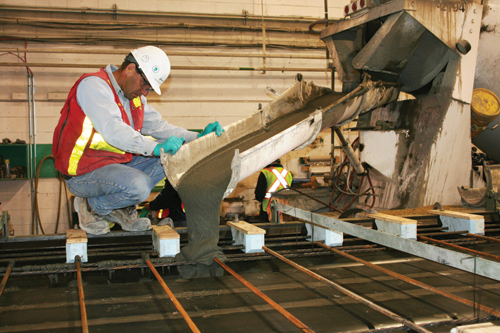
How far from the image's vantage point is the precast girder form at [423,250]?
1884 millimetres

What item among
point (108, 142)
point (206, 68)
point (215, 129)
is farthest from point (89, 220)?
point (206, 68)

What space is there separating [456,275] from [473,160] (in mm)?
2522

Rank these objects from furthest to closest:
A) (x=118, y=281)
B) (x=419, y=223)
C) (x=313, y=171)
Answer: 1. (x=313, y=171)
2. (x=419, y=223)
3. (x=118, y=281)

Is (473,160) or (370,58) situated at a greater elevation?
(370,58)

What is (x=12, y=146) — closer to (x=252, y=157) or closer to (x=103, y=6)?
(x=103, y=6)

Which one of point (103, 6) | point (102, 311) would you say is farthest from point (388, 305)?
point (103, 6)

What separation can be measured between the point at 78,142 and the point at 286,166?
4852mm

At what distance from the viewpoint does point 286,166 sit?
7.33 metres

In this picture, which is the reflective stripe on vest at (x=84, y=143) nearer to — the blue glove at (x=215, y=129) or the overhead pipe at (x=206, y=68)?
the blue glove at (x=215, y=129)

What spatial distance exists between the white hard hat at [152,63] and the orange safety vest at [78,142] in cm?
25

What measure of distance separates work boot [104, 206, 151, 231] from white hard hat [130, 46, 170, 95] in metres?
0.92

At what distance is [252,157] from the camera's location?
2.74 metres

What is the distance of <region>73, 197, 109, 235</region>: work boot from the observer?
2887 millimetres

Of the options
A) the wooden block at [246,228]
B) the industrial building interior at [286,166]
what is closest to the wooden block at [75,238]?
the industrial building interior at [286,166]
